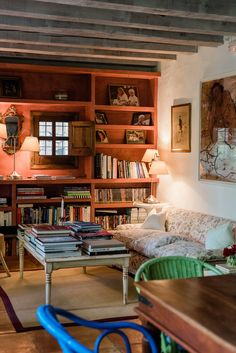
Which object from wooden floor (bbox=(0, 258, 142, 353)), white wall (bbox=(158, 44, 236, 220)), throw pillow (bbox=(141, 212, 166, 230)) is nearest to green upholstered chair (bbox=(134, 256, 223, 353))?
wooden floor (bbox=(0, 258, 142, 353))

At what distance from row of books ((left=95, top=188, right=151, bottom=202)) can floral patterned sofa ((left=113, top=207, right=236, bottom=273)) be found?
0.74 m

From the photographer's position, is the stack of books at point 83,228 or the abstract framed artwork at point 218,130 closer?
the stack of books at point 83,228

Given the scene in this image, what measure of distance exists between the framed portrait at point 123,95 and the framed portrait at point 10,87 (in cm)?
129

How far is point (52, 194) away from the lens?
7.09 meters

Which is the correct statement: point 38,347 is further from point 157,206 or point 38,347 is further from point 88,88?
point 88,88

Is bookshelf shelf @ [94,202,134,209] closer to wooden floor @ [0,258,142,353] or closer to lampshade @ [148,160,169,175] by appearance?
lampshade @ [148,160,169,175]

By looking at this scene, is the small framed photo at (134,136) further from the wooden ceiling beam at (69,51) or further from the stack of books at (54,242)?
the stack of books at (54,242)

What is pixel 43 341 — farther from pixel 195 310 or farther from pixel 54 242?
pixel 195 310

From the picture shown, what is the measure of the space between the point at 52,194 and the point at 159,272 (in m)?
4.40

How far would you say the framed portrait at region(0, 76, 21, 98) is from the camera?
6758 millimetres

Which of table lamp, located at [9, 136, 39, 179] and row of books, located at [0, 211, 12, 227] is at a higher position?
table lamp, located at [9, 136, 39, 179]

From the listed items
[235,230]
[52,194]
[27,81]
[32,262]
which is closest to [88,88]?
[27,81]

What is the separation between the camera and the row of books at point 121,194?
709 cm

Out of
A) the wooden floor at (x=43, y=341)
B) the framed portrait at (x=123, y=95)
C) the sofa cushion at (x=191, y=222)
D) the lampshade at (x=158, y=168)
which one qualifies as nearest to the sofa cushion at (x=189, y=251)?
the sofa cushion at (x=191, y=222)
